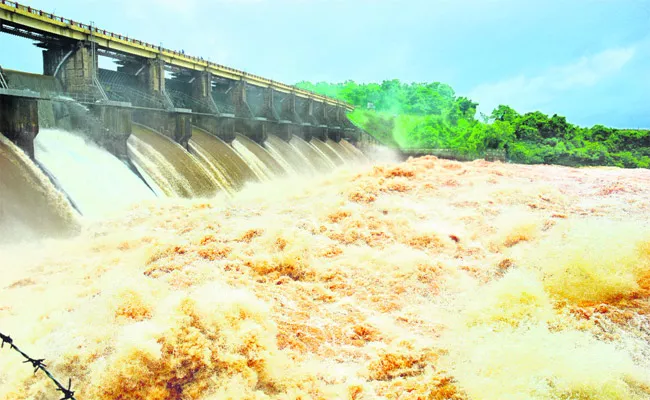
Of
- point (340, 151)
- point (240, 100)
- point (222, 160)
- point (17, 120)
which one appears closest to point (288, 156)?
point (240, 100)

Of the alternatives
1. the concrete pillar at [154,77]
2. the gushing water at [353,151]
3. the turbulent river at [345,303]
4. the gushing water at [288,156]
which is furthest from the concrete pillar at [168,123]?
the gushing water at [353,151]

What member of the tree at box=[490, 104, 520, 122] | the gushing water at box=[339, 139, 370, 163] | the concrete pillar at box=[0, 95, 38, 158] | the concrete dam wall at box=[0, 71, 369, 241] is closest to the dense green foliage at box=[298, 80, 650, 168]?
the tree at box=[490, 104, 520, 122]

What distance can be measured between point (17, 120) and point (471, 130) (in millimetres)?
43580

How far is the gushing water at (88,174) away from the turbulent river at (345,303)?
2.09m

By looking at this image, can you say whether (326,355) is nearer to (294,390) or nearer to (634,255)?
(294,390)

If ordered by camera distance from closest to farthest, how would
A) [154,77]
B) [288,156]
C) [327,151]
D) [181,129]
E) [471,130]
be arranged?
[181,129] < [154,77] < [288,156] < [327,151] < [471,130]

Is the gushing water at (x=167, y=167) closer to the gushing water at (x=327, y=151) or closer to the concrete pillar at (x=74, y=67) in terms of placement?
the concrete pillar at (x=74, y=67)

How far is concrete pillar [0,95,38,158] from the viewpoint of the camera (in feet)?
39.8

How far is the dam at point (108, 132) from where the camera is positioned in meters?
11.9

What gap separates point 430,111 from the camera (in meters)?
65.5

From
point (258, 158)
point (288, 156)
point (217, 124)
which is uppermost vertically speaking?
point (217, 124)

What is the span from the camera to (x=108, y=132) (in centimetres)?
1547

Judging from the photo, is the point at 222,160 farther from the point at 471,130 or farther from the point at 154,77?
the point at 471,130

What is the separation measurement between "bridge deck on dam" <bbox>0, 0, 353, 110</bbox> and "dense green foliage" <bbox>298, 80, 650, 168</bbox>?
25.2 m
